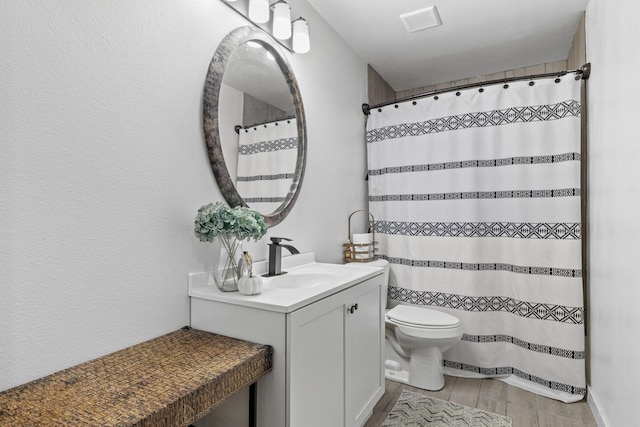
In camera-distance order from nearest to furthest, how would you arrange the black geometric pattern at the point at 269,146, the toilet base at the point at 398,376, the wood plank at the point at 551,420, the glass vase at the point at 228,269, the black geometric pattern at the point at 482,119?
the glass vase at the point at 228,269 < the black geometric pattern at the point at 269,146 < the wood plank at the point at 551,420 < the black geometric pattern at the point at 482,119 < the toilet base at the point at 398,376

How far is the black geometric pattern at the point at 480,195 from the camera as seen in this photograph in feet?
7.23

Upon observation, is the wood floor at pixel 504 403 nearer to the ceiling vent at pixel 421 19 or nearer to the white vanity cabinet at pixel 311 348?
the white vanity cabinet at pixel 311 348

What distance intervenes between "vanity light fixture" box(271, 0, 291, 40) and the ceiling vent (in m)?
0.93

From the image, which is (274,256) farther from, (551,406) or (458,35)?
A: (458,35)

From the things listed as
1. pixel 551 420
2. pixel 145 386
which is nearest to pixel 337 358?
pixel 145 386

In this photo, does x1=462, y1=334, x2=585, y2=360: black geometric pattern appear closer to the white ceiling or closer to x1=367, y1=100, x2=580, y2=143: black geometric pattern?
x1=367, y1=100, x2=580, y2=143: black geometric pattern

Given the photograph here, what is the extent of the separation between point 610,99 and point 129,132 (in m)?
2.17

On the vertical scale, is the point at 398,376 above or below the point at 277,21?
below

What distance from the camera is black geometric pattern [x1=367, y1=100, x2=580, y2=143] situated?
225 centimetres

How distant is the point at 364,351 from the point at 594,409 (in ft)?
4.56

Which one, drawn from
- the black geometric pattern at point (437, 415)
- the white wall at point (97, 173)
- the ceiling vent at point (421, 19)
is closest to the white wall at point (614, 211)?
the black geometric pattern at point (437, 415)

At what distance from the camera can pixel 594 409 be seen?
6.50 ft

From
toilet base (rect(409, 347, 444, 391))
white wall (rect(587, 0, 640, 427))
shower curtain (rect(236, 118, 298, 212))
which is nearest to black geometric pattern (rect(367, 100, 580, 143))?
white wall (rect(587, 0, 640, 427))

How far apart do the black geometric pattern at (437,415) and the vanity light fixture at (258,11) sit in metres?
2.14
